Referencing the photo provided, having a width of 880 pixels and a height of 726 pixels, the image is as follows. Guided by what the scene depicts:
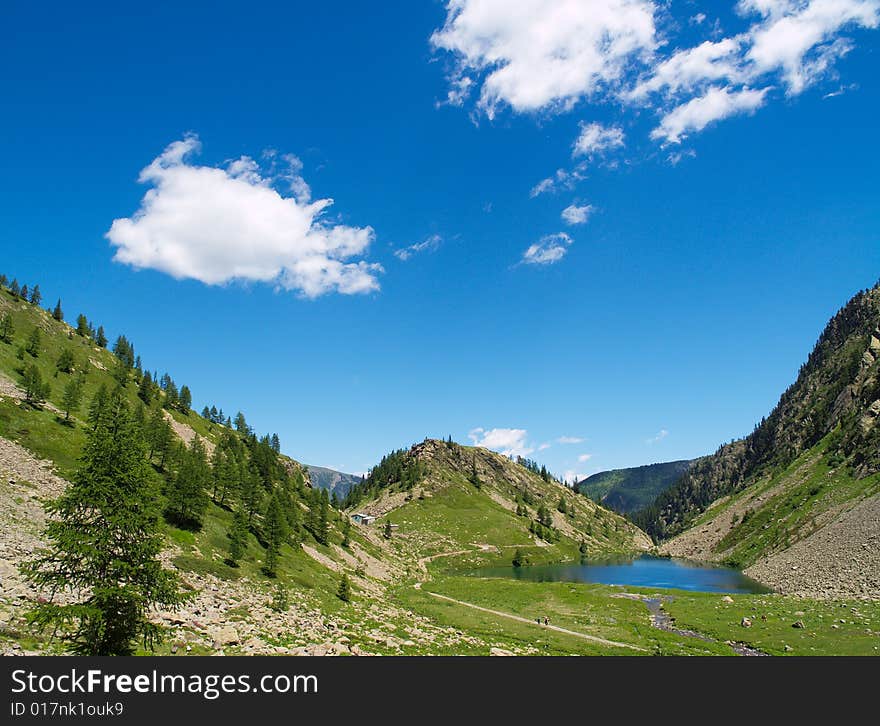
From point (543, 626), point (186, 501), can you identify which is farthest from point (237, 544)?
point (543, 626)

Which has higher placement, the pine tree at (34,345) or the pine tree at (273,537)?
the pine tree at (34,345)

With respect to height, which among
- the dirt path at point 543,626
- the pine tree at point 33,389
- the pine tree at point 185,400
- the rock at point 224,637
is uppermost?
the pine tree at point 185,400

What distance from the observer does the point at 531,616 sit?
6688cm

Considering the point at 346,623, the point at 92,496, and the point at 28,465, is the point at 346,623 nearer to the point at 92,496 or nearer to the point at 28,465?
the point at 92,496

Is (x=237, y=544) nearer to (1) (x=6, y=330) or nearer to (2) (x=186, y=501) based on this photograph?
(2) (x=186, y=501)

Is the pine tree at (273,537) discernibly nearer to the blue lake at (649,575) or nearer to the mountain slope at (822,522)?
the blue lake at (649,575)

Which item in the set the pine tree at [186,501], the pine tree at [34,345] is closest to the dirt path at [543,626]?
the pine tree at [186,501]

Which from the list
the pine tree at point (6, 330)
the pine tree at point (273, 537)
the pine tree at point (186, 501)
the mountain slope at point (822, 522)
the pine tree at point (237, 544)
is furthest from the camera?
the pine tree at point (6, 330)

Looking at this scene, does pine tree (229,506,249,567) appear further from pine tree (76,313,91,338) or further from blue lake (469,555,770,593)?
pine tree (76,313,91,338)

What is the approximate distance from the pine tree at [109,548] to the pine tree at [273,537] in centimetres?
4439

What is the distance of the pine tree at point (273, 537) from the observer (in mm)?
62562
